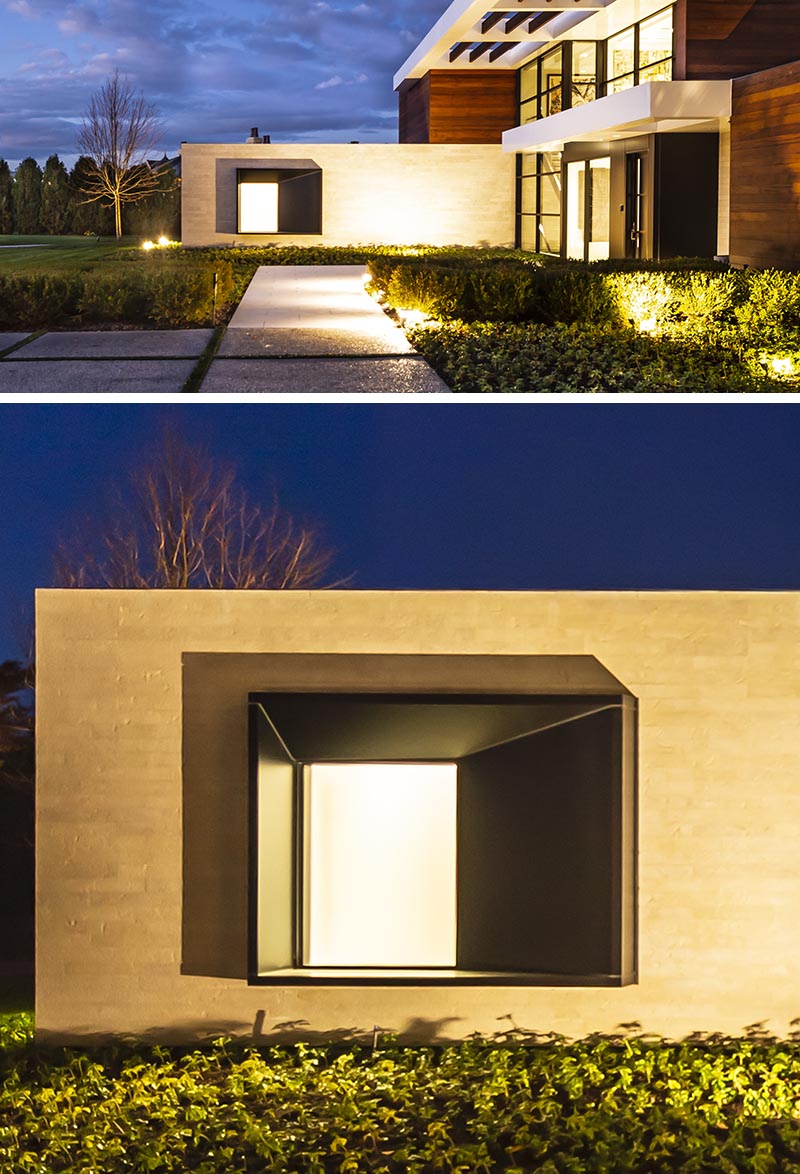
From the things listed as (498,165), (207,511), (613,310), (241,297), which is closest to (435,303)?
(613,310)

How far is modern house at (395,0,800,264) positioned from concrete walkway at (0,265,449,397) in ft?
21.9

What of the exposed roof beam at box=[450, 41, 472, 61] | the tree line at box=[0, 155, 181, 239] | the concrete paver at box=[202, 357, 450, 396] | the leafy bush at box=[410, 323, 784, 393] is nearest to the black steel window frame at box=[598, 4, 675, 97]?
the exposed roof beam at box=[450, 41, 472, 61]

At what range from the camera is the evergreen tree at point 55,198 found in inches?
1428

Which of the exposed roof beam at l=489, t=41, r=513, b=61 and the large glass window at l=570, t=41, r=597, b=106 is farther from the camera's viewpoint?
the exposed roof beam at l=489, t=41, r=513, b=61

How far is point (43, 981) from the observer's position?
8672 mm

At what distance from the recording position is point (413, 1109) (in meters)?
7.84

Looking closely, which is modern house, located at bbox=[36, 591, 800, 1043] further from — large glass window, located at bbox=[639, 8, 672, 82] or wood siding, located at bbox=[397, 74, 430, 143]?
wood siding, located at bbox=[397, 74, 430, 143]

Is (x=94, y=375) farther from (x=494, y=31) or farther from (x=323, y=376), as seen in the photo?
(x=494, y=31)

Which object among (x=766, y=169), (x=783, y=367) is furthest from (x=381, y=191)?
(x=783, y=367)

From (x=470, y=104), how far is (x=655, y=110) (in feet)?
49.3

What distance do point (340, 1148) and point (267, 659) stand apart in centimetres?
280

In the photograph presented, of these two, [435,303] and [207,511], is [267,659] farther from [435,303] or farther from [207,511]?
[207,511]

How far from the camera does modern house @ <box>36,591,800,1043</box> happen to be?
8.34 metres

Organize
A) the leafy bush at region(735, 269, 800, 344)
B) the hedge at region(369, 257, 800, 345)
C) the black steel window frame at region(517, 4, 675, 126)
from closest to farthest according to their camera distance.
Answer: the leafy bush at region(735, 269, 800, 344) → the hedge at region(369, 257, 800, 345) → the black steel window frame at region(517, 4, 675, 126)
